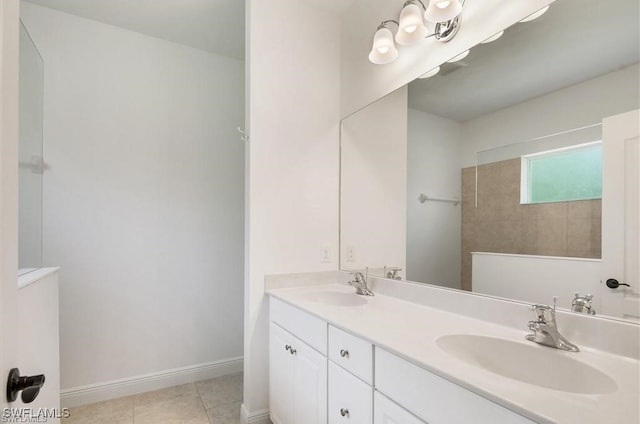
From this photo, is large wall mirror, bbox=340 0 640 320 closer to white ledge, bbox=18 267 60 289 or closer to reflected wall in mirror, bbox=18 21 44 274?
white ledge, bbox=18 267 60 289

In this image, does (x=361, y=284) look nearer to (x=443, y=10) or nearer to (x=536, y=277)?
(x=536, y=277)

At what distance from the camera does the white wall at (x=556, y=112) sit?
0.96m

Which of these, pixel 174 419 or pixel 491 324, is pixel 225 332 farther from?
pixel 491 324

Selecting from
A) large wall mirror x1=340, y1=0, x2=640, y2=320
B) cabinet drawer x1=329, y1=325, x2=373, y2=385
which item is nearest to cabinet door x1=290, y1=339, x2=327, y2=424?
cabinet drawer x1=329, y1=325, x2=373, y2=385

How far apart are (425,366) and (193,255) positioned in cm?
209

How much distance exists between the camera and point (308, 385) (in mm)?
1425

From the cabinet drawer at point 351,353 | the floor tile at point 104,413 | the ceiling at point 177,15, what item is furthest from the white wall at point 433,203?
the floor tile at point 104,413

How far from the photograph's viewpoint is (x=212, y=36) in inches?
93.7

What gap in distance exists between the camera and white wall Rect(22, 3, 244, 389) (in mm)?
2090

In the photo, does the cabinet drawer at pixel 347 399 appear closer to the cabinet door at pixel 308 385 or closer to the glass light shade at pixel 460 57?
the cabinet door at pixel 308 385

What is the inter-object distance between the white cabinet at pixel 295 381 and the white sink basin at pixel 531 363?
1.91 feet

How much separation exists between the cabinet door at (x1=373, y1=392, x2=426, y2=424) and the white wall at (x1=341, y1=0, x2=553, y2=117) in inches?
58.2

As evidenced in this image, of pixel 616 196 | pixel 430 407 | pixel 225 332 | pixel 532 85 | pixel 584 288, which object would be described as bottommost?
pixel 225 332

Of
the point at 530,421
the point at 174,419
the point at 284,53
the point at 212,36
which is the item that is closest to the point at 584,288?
the point at 530,421
